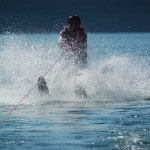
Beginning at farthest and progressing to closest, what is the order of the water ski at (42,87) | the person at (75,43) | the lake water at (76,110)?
the person at (75,43)
the water ski at (42,87)
the lake water at (76,110)

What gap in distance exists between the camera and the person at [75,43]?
1237 centimetres

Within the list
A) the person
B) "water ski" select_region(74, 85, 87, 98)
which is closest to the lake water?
"water ski" select_region(74, 85, 87, 98)

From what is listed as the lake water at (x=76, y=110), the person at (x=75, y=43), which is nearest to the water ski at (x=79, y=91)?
the lake water at (x=76, y=110)

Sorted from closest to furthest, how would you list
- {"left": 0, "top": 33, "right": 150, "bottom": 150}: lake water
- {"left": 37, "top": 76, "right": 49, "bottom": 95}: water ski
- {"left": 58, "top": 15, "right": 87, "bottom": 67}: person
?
{"left": 0, "top": 33, "right": 150, "bottom": 150}: lake water → {"left": 37, "top": 76, "right": 49, "bottom": 95}: water ski → {"left": 58, "top": 15, "right": 87, "bottom": 67}: person

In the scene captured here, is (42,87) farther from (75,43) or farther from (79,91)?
(75,43)

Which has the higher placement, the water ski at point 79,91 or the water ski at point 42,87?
the water ski at point 42,87

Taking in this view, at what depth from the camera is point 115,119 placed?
961 cm

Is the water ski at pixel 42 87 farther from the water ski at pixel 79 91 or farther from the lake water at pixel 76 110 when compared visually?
the water ski at pixel 79 91

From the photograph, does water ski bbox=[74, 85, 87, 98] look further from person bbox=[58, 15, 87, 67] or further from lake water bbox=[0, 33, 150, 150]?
person bbox=[58, 15, 87, 67]

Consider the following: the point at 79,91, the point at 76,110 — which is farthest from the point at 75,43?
the point at 76,110

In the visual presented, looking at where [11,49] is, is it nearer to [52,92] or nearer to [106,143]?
[52,92]

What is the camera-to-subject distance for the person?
12367mm

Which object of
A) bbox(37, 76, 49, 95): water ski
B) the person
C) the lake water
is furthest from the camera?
the person

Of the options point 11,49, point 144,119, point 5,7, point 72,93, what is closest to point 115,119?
point 144,119
